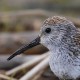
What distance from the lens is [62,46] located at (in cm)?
746

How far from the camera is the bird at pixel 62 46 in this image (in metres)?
7.38

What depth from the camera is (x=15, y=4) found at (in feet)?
50.4

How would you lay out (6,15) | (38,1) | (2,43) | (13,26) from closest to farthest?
(2,43) < (6,15) < (13,26) < (38,1)

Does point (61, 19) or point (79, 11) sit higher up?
point (61, 19)

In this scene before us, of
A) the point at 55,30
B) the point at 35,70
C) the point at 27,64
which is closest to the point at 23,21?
the point at 27,64

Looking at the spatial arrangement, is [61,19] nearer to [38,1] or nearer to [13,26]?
[13,26]

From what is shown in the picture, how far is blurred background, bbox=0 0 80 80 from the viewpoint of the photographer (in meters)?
10.3

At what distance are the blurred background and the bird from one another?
75.5 inches

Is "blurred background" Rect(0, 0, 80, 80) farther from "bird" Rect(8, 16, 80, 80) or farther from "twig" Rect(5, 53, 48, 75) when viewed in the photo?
"bird" Rect(8, 16, 80, 80)

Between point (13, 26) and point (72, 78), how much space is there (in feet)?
18.0

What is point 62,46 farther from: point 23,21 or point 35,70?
point 23,21

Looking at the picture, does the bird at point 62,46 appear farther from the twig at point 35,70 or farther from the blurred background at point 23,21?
the blurred background at point 23,21

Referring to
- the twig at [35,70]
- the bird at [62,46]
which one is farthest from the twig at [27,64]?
the bird at [62,46]

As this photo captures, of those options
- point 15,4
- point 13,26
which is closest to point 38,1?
point 15,4
